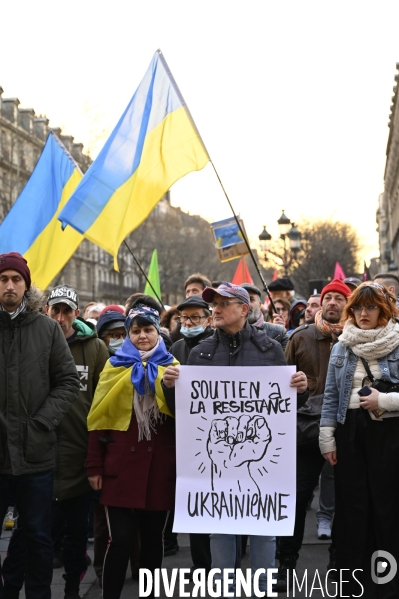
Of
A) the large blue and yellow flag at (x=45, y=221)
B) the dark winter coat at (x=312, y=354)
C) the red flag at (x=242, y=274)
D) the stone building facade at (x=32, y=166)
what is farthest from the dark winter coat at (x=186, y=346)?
the stone building facade at (x=32, y=166)

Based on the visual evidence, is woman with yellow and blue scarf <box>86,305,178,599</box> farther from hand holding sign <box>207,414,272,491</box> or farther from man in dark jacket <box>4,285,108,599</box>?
man in dark jacket <box>4,285,108,599</box>

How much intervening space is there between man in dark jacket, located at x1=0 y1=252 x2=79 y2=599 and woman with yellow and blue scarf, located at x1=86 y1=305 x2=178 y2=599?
26 centimetres

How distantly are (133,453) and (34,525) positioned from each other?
679 mm

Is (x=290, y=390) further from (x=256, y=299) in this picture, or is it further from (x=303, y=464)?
(x=256, y=299)

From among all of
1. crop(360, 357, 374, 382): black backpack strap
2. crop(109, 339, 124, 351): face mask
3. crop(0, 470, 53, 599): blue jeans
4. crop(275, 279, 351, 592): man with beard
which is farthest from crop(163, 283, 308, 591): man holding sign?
crop(109, 339, 124, 351): face mask

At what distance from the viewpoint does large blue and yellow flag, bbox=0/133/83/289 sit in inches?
358

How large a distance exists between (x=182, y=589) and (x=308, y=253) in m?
53.6

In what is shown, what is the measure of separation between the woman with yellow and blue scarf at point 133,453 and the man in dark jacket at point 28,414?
26 cm

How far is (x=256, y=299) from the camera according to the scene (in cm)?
784

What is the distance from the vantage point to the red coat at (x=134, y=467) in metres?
4.95

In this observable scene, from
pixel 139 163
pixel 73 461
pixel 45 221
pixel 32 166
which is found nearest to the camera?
pixel 73 461

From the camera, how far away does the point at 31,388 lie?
16.2ft

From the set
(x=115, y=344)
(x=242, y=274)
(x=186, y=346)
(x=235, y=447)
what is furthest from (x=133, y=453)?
(x=242, y=274)

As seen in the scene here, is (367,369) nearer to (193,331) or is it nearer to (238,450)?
(238,450)
